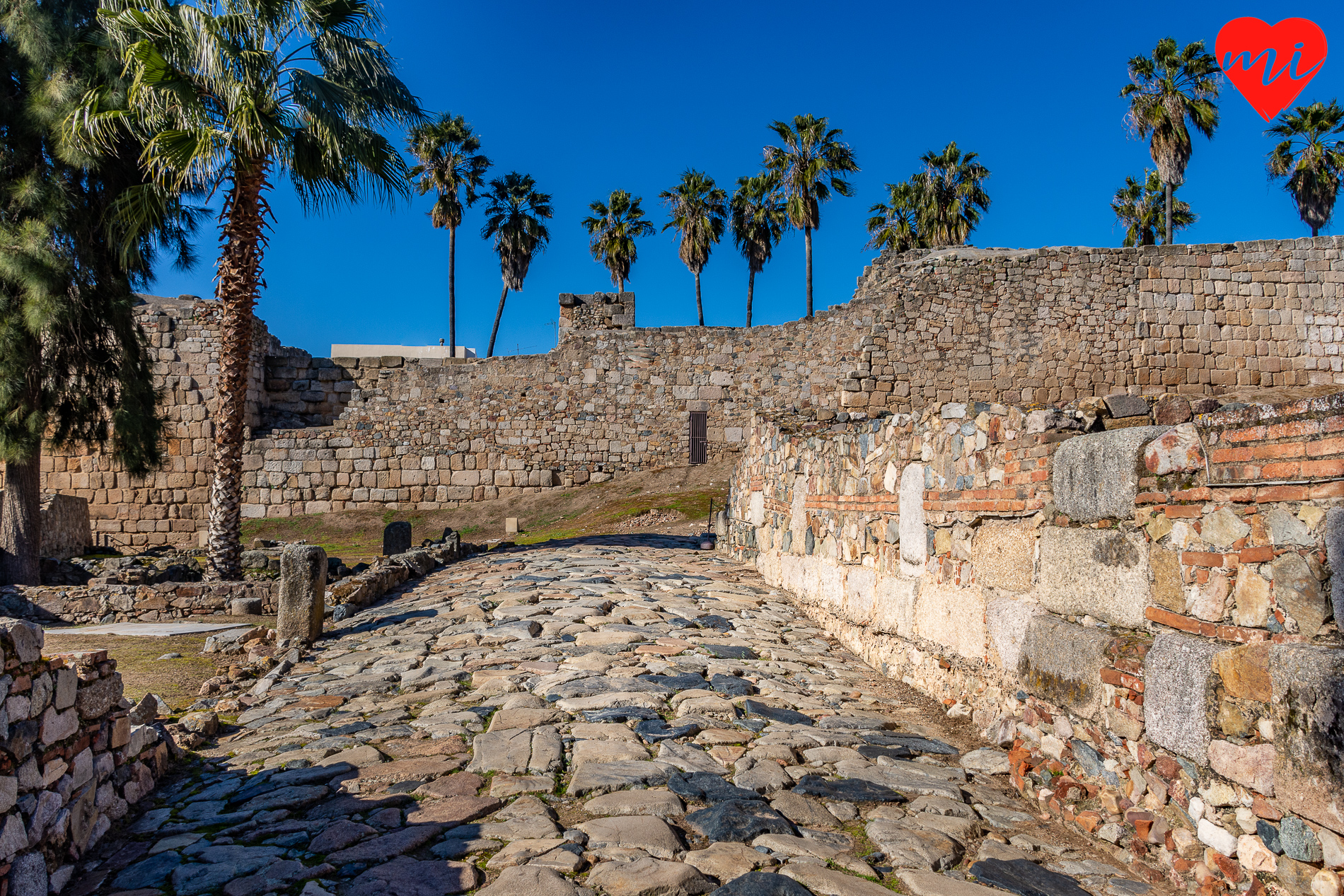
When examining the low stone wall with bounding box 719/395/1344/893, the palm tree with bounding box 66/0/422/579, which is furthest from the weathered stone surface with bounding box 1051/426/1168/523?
the palm tree with bounding box 66/0/422/579

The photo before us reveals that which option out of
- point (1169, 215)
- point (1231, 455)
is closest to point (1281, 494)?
point (1231, 455)

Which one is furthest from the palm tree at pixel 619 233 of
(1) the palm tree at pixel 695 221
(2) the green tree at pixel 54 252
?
(2) the green tree at pixel 54 252

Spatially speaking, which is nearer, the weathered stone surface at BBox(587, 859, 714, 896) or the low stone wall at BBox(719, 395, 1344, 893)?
the low stone wall at BBox(719, 395, 1344, 893)

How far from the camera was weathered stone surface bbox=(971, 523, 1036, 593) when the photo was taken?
14.3 ft

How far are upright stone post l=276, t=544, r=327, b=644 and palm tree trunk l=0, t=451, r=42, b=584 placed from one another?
8.81m

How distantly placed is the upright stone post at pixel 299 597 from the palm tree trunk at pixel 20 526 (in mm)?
8812

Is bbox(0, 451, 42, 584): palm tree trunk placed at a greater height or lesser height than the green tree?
lesser

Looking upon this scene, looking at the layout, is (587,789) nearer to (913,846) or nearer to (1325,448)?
(913,846)

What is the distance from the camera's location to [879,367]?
2070 centimetres

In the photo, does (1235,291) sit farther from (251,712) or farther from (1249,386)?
(251,712)

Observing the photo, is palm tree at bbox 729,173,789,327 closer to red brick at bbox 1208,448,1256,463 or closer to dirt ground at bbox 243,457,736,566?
dirt ground at bbox 243,457,736,566

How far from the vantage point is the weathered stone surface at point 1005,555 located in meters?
4.36

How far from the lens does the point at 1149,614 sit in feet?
11.0

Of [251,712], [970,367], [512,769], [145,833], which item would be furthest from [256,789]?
[970,367]
